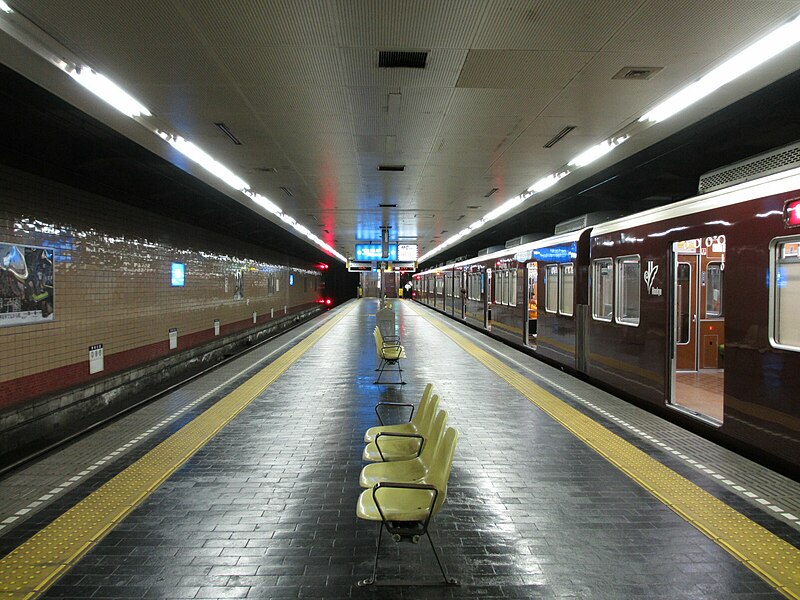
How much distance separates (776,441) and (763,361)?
637 mm

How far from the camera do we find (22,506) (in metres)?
3.40

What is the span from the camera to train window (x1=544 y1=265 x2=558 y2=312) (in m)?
8.88

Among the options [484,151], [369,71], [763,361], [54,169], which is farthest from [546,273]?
[54,169]

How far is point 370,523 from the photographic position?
322cm

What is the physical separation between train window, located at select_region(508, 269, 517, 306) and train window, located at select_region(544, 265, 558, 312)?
6.99 feet

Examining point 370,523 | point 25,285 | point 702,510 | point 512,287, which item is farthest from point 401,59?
point 512,287

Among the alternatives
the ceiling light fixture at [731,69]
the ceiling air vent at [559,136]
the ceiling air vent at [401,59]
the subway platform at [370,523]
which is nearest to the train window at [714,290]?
the subway platform at [370,523]

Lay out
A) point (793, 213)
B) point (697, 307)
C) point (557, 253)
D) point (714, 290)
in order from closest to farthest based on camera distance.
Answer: point (793, 213) → point (697, 307) → point (714, 290) → point (557, 253)

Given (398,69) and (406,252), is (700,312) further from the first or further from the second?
(406,252)

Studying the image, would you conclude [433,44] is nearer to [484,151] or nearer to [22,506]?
[484,151]

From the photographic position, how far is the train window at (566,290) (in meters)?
8.10

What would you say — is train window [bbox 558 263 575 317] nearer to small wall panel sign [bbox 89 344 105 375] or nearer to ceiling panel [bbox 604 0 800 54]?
ceiling panel [bbox 604 0 800 54]

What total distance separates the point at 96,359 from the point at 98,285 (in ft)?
3.50

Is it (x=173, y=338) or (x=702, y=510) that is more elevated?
(x=173, y=338)
